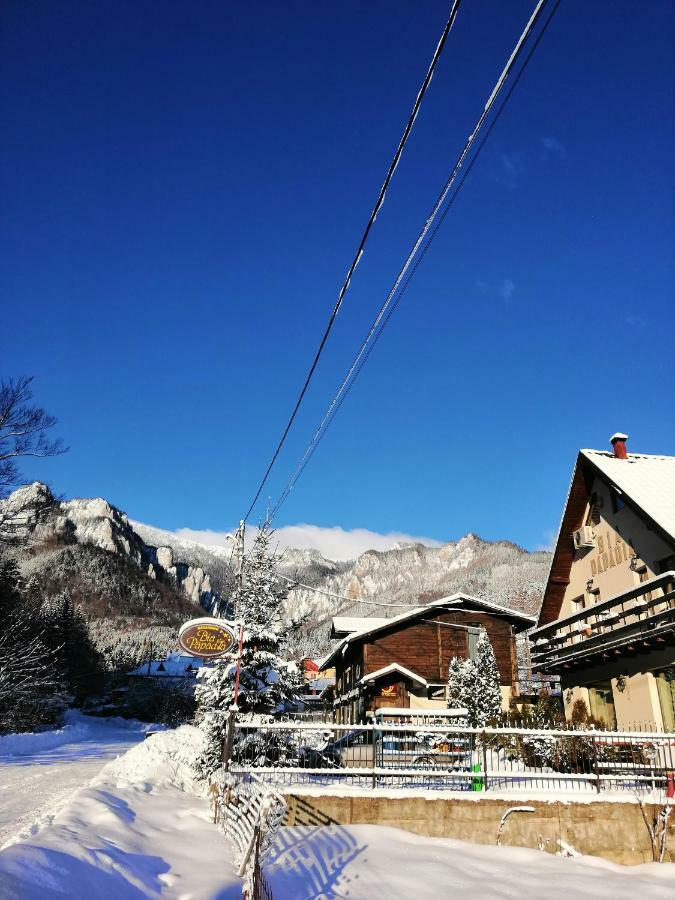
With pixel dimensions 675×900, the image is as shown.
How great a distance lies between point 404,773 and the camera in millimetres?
12727

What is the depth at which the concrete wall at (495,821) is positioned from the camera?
11734mm

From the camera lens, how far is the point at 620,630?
18.9 metres

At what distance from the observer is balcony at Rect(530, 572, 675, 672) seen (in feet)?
56.1

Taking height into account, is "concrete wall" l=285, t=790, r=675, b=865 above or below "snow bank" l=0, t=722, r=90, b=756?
above

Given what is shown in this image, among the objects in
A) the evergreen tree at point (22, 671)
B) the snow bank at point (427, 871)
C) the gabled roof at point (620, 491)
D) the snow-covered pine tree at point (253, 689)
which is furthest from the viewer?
the evergreen tree at point (22, 671)

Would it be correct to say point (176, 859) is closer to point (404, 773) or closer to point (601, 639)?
point (404, 773)

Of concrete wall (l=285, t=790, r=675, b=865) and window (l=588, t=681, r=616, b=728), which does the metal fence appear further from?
window (l=588, t=681, r=616, b=728)

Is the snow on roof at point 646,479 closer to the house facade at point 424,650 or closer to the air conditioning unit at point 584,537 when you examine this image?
the air conditioning unit at point 584,537

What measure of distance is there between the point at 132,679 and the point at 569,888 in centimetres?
9672

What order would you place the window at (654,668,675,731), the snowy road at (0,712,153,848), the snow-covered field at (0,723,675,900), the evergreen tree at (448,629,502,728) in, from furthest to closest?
the evergreen tree at (448,629,502,728) < the window at (654,668,675,731) < the snowy road at (0,712,153,848) < the snow-covered field at (0,723,675,900)

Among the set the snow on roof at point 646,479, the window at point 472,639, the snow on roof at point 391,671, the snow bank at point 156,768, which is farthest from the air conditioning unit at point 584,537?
the snow bank at point 156,768

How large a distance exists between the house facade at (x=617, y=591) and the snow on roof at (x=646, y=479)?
4cm

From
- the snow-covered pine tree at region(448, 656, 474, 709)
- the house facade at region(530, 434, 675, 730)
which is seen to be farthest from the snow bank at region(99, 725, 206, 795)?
the house facade at region(530, 434, 675, 730)

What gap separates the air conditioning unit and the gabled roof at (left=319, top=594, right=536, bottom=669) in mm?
13596
